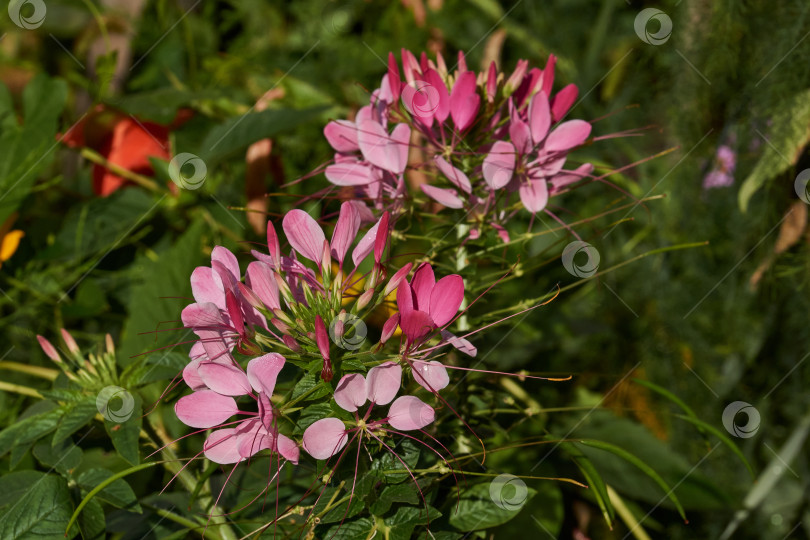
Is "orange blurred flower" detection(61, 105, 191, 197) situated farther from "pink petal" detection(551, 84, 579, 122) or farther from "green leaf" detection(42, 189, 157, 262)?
"pink petal" detection(551, 84, 579, 122)

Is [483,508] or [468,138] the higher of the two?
[468,138]

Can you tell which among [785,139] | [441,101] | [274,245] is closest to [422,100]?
[441,101]

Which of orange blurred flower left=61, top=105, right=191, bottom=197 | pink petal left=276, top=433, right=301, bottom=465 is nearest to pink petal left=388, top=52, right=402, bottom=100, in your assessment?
pink petal left=276, top=433, right=301, bottom=465

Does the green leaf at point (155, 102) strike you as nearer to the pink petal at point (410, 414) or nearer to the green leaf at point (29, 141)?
the green leaf at point (29, 141)

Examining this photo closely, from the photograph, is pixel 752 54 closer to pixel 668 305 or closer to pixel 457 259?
pixel 668 305

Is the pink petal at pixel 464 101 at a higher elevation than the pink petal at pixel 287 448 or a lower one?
higher

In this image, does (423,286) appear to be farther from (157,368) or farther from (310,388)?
(157,368)

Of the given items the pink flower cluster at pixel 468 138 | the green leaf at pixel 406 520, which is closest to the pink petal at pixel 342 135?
the pink flower cluster at pixel 468 138

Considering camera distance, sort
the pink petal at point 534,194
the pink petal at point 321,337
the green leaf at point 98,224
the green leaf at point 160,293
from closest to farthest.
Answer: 1. the pink petal at point 321,337
2. the pink petal at point 534,194
3. the green leaf at point 160,293
4. the green leaf at point 98,224
